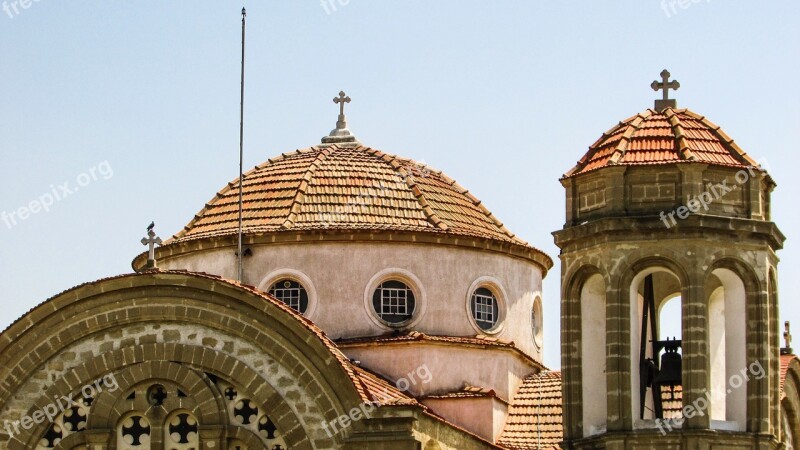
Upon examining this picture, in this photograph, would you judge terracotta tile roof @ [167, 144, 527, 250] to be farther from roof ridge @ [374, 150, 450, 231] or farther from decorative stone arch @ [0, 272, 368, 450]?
decorative stone arch @ [0, 272, 368, 450]

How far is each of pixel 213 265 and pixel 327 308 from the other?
9.25 feet

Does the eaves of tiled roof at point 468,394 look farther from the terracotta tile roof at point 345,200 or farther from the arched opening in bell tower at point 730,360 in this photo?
the arched opening in bell tower at point 730,360

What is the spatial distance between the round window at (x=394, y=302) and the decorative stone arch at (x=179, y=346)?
210 inches

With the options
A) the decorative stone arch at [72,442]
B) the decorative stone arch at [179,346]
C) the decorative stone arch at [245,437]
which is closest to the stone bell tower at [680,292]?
the decorative stone arch at [179,346]

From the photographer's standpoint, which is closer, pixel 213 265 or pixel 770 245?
pixel 770 245

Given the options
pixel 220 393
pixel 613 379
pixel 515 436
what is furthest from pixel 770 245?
pixel 220 393

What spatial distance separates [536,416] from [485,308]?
3029 mm

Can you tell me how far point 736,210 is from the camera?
131ft

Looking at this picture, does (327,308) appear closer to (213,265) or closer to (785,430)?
(213,265)

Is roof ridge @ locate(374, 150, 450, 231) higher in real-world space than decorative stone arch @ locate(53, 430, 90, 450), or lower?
higher

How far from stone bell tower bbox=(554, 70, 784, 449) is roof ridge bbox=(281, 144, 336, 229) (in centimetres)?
755

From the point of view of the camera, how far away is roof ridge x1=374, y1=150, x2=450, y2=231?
46.7 m

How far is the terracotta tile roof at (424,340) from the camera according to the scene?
1766 inches

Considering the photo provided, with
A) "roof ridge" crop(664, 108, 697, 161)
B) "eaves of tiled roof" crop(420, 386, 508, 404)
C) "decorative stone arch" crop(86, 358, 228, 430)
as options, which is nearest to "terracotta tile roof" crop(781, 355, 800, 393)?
"roof ridge" crop(664, 108, 697, 161)
